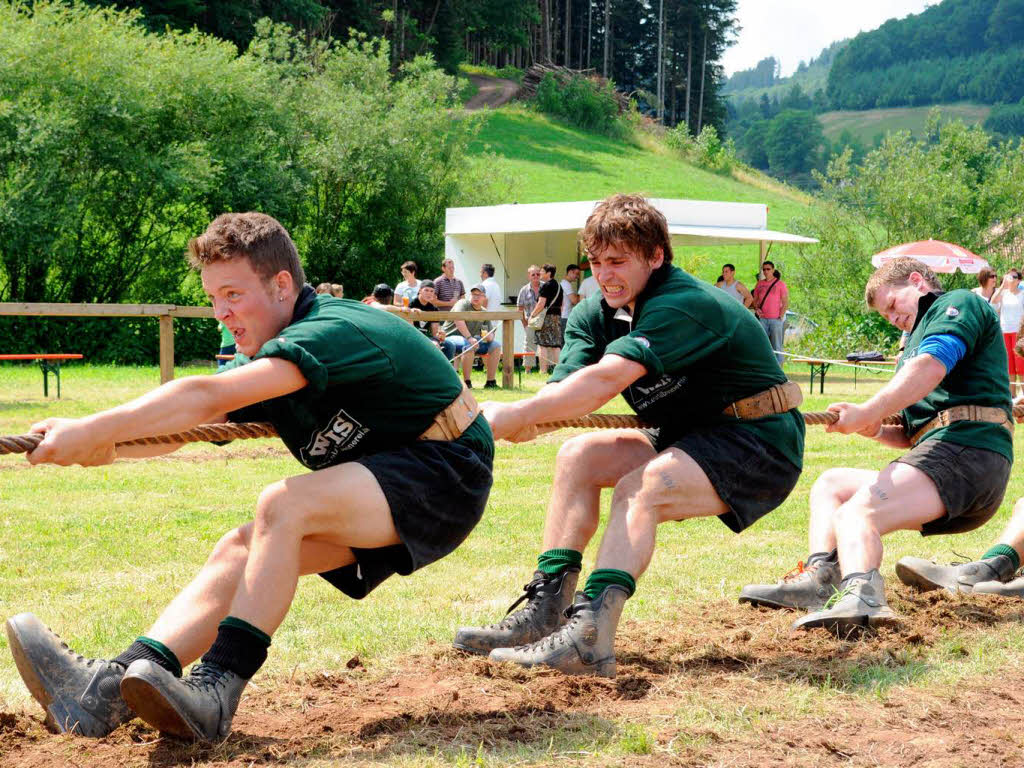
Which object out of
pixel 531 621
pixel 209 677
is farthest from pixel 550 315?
pixel 209 677

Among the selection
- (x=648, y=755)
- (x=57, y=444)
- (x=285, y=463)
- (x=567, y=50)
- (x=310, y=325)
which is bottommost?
(x=285, y=463)

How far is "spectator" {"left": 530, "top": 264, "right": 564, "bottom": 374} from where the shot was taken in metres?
18.2

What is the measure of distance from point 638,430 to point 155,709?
7.32 feet

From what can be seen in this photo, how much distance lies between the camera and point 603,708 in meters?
3.88

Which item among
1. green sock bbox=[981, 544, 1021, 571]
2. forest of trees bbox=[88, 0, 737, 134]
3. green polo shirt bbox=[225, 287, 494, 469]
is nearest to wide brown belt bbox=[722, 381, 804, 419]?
green polo shirt bbox=[225, 287, 494, 469]

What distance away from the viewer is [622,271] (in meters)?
4.40

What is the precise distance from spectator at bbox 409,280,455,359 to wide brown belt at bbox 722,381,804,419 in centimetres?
1193

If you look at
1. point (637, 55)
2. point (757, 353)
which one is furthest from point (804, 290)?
point (637, 55)

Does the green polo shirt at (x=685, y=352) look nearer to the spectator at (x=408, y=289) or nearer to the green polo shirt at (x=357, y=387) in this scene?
the green polo shirt at (x=357, y=387)

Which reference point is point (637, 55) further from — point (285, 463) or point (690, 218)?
point (285, 463)

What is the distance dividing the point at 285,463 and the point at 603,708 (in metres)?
6.92

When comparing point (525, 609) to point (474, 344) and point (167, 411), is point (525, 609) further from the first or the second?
point (474, 344)

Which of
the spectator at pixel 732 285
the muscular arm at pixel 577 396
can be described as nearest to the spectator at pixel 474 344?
the spectator at pixel 732 285

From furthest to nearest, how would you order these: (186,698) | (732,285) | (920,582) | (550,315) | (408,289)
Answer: (732,285) < (550,315) < (408,289) < (920,582) < (186,698)
